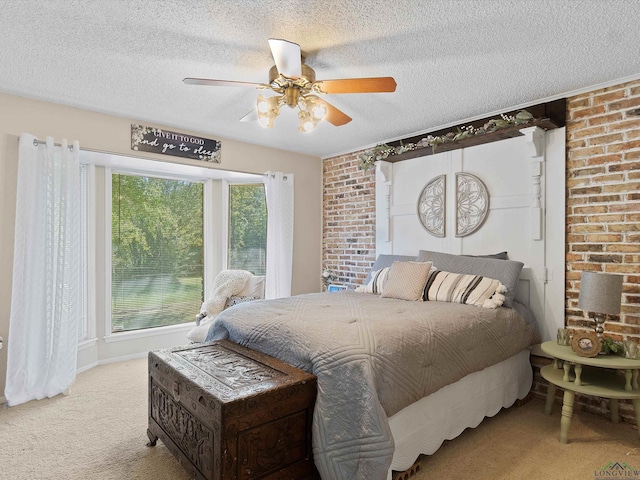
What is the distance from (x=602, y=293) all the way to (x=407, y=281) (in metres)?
1.26

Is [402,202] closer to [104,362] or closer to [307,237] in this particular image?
[307,237]

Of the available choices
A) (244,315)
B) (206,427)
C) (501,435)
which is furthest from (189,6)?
(501,435)

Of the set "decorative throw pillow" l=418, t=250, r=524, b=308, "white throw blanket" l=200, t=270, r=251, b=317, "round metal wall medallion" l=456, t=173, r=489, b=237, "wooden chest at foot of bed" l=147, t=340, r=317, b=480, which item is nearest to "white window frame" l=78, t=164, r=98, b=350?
"white throw blanket" l=200, t=270, r=251, b=317

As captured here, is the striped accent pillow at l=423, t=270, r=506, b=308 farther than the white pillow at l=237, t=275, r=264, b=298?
No

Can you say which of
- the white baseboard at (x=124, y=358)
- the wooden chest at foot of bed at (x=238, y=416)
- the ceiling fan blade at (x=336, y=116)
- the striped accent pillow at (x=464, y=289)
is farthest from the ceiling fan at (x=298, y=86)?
the white baseboard at (x=124, y=358)

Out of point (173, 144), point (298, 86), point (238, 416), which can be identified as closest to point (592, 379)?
point (238, 416)

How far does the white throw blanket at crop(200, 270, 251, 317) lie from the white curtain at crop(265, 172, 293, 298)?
1.07 feet

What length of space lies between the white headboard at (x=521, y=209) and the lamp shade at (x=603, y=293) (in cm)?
50

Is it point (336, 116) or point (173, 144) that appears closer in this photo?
point (336, 116)

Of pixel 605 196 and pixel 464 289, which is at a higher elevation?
pixel 605 196

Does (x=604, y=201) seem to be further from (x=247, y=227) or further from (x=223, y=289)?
(x=247, y=227)

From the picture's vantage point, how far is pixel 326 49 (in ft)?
7.15

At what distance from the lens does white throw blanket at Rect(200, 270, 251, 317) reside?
389cm

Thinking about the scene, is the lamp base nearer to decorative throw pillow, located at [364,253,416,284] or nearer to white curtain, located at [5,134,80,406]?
decorative throw pillow, located at [364,253,416,284]
